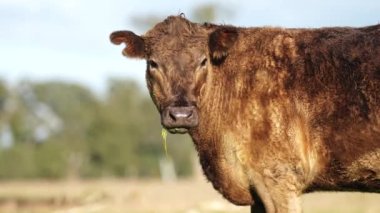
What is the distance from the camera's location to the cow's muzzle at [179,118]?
9586 millimetres

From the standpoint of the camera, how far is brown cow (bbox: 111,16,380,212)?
975 cm

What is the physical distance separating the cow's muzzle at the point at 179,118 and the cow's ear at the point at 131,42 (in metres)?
1.38

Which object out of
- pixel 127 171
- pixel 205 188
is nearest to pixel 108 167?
pixel 127 171

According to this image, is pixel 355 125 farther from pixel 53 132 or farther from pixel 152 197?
pixel 53 132


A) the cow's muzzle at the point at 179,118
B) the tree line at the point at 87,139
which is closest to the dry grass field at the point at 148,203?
the cow's muzzle at the point at 179,118

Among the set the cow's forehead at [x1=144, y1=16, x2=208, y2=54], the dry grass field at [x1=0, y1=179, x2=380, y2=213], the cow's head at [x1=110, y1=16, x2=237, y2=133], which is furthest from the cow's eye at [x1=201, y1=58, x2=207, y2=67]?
the dry grass field at [x1=0, y1=179, x2=380, y2=213]

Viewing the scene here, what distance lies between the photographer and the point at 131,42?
10.9 metres

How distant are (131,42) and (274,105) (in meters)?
2.32

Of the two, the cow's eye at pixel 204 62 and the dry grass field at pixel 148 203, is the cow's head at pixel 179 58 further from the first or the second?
the dry grass field at pixel 148 203

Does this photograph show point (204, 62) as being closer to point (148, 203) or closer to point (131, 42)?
point (131, 42)

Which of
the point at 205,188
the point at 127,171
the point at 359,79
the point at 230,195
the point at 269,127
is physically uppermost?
the point at 359,79

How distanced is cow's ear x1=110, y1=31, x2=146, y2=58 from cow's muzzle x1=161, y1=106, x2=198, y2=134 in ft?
4.52

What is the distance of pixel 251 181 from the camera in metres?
10.1

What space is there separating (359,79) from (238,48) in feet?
5.98
